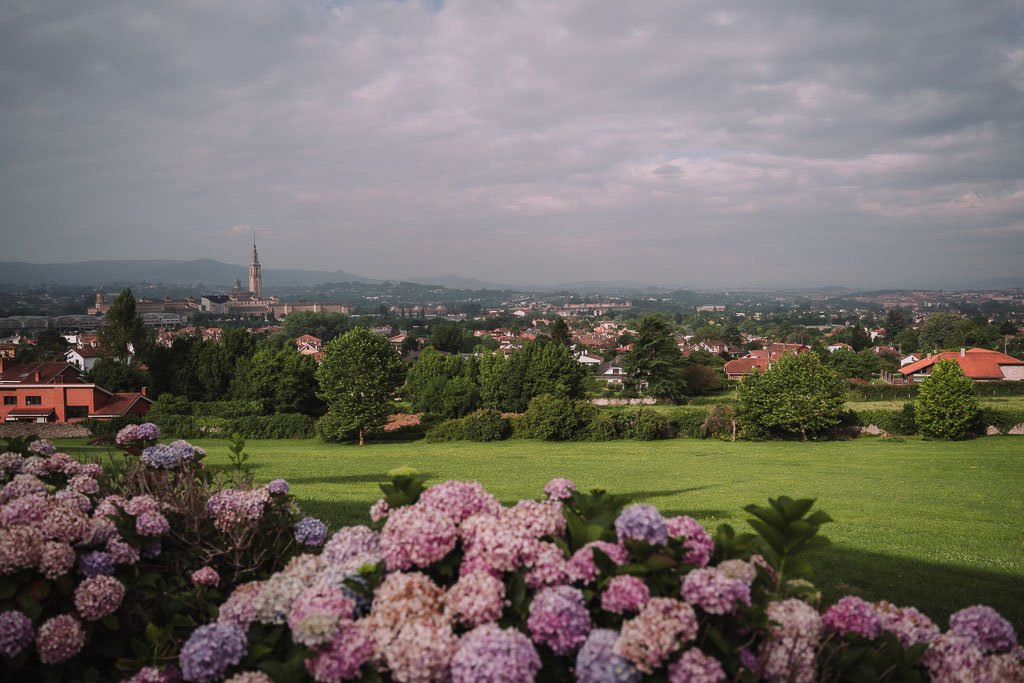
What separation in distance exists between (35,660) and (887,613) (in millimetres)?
4279

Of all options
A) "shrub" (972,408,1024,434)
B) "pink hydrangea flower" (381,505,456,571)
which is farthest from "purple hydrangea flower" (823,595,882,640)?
"shrub" (972,408,1024,434)

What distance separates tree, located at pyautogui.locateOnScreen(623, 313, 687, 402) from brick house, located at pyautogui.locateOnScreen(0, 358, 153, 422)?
39.0 metres

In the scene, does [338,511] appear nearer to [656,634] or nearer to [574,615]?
[574,615]

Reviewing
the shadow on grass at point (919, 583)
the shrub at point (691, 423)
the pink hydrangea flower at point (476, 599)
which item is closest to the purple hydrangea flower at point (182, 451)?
the pink hydrangea flower at point (476, 599)

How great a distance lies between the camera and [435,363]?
129 ft

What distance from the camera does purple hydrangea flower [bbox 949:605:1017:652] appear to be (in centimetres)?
235

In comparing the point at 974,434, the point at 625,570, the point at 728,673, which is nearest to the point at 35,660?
the point at 625,570

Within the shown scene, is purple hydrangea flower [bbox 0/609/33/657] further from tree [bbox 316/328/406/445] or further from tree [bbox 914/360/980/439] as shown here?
tree [bbox 914/360/980/439]

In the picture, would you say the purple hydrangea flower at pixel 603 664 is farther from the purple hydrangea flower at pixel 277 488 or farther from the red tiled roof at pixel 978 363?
the red tiled roof at pixel 978 363

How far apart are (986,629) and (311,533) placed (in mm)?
3250

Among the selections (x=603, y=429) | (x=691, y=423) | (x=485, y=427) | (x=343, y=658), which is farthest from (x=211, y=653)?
(x=691, y=423)

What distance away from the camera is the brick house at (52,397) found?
30.7 meters

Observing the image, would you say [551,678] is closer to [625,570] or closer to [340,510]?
[625,570]

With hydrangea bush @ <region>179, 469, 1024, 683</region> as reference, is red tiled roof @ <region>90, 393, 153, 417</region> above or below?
below
